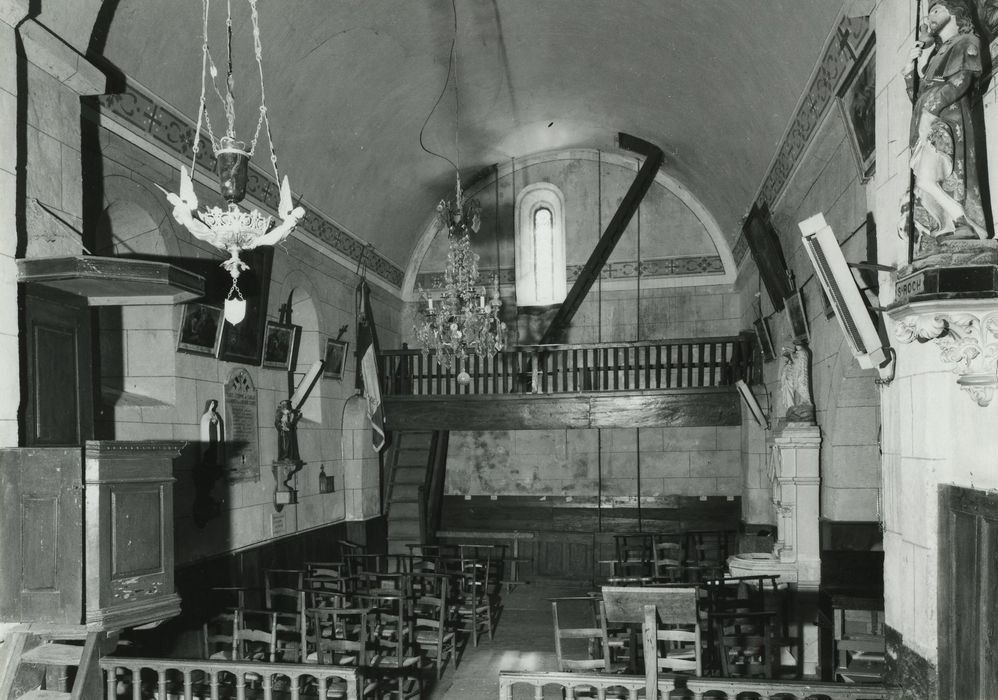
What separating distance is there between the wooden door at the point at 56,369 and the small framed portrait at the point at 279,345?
12.4ft

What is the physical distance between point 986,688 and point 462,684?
453 cm

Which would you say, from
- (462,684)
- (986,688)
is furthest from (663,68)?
(986,688)

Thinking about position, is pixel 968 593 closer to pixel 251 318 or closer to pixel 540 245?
pixel 251 318

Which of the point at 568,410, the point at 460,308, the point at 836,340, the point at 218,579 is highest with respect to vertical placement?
the point at 460,308

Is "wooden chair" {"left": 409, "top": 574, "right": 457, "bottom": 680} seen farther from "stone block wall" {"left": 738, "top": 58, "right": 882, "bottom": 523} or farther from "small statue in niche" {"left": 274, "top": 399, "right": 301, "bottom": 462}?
"stone block wall" {"left": 738, "top": 58, "right": 882, "bottom": 523}

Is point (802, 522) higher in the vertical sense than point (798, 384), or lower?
lower

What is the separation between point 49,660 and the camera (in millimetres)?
4180

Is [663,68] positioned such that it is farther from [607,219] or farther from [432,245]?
[432,245]

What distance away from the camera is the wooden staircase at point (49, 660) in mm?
4008

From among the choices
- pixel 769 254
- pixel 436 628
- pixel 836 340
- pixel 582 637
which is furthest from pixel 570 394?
pixel 582 637

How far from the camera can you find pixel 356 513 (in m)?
11.3

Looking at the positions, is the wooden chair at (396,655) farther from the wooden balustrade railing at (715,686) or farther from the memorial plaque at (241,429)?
the memorial plaque at (241,429)

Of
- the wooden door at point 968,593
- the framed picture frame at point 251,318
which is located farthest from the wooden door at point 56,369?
the wooden door at point 968,593

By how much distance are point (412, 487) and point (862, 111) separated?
27.8ft
